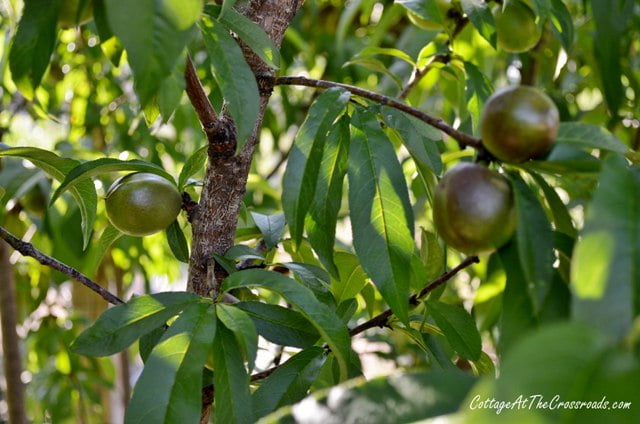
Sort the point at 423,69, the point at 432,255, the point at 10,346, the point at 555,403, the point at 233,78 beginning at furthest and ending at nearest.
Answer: the point at 10,346
the point at 423,69
the point at 432,255
the point at 233,78
the point at 555,403

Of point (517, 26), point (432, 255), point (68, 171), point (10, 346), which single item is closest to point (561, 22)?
point (517, 26)

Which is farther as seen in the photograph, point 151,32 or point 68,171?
point 68,171

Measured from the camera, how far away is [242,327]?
0.47 m

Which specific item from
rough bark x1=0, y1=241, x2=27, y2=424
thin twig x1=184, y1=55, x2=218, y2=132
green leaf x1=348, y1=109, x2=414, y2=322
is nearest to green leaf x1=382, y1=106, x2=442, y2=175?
green leaf x1=348, y1=109, x2=414, y2=322

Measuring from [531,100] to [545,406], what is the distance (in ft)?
0.67

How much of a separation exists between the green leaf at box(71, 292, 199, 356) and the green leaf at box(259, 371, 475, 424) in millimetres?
199

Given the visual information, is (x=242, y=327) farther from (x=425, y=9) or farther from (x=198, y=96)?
(x=425, y=9)

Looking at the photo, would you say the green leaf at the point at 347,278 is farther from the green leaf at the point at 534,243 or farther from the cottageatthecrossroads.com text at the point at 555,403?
the cottageatthecrossroads.com text at the point at 555,403

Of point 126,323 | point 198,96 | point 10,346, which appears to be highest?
point 198,96

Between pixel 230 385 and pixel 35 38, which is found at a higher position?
pixel 35 38

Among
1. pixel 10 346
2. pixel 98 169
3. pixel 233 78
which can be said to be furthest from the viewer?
Answer: pixel 10 346

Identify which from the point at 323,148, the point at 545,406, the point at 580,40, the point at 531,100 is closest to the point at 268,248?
the point at 323,148

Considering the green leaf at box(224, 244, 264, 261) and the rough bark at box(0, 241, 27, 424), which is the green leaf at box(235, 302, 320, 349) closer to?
the green leaf at box(224, 244, 264, 261)

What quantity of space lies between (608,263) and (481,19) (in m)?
0.44
